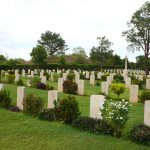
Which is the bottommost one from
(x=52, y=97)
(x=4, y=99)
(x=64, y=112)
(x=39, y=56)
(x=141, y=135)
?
(x=141, y=135)

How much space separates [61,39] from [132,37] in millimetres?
29265

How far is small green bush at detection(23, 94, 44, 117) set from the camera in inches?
500

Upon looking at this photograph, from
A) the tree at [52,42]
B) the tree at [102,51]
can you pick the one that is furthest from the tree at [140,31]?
the tree at [52,42]

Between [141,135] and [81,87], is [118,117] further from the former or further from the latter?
[81,87]

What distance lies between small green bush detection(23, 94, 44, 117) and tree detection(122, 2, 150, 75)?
3917 cm

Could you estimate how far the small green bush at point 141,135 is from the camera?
957cm

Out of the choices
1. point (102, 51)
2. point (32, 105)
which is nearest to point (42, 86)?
point (32, 105)

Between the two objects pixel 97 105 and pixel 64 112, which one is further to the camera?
pixel 64 112

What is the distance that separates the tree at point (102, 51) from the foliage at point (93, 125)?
49.3 meters

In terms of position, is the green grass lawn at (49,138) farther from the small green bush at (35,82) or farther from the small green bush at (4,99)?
the small green bush at (35,82)

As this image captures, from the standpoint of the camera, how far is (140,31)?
5178 cm

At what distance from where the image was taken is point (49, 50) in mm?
79625

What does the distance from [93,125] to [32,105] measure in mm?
2931

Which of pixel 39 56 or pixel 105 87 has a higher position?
pixel 39 56
